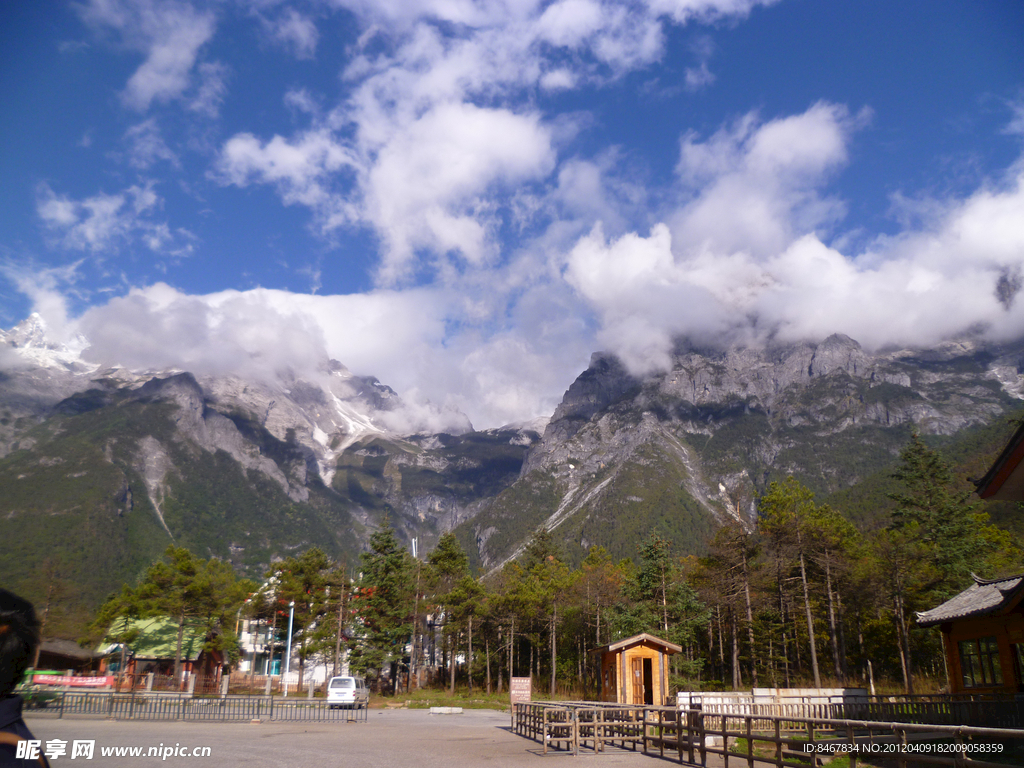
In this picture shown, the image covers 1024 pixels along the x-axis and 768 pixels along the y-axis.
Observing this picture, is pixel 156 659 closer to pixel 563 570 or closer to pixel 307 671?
pixel 307 671

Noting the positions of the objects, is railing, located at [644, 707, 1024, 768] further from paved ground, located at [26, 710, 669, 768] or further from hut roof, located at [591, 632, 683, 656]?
hut roof, located at [591, 632, 683, 656]

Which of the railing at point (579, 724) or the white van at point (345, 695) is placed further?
the white van at point (345, 695)

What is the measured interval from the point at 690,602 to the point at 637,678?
1618cm

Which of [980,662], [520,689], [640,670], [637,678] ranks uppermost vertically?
[980,662]

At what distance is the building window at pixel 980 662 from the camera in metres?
20.2

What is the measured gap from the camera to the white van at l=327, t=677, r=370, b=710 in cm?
3481

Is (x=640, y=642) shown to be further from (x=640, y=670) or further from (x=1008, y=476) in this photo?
(x=1008, y=476)

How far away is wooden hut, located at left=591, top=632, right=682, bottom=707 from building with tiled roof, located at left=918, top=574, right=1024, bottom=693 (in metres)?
10.8

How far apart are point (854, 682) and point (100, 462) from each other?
173 metres

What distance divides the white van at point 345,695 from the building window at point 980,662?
27.9 m

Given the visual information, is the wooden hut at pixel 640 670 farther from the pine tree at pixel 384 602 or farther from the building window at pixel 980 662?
the pine tree at pixel 384 602

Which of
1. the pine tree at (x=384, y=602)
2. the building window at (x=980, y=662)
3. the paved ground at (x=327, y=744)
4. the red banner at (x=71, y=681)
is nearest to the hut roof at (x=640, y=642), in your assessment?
the paved ground at (x=327, y=744)

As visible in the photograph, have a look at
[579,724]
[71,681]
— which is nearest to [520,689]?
[579,724]

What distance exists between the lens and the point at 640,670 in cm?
2905
